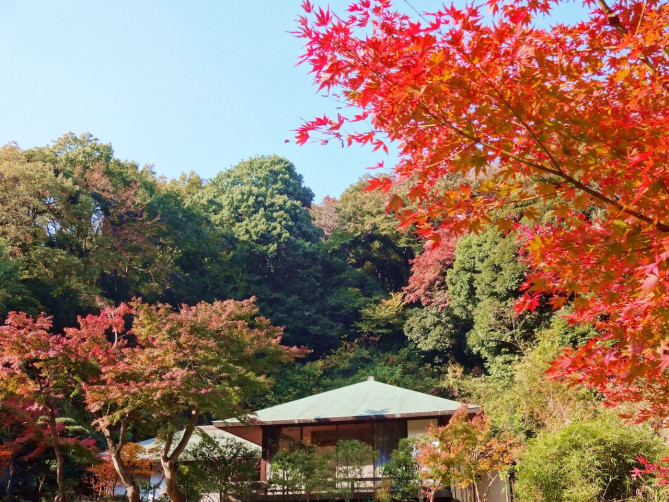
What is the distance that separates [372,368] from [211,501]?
10864 millimetres

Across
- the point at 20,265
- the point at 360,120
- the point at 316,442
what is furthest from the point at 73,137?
the point at 360,120

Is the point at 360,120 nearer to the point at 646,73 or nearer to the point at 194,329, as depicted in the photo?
the point at 646,73

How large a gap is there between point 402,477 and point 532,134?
10.2 meters

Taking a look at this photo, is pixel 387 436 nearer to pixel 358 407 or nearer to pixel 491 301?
pixel 358 407

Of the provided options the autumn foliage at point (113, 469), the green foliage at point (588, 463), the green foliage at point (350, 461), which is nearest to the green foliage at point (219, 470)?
the autumn foliage at point (113, 469)

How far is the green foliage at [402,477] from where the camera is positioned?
10.7m

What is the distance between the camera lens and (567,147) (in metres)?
2.35

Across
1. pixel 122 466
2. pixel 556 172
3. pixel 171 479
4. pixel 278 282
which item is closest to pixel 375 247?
pixel 278 282

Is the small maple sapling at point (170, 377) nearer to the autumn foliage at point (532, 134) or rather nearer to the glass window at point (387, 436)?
the glass window at point (387, 436)

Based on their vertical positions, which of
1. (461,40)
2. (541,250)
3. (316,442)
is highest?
(461,40)

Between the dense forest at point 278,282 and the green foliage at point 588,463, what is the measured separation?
2.44 m

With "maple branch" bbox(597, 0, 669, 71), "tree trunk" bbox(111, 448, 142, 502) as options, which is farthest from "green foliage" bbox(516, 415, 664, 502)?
"tree trunk" bbox(111, 448, 142, 502)

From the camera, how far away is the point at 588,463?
712 centimetres

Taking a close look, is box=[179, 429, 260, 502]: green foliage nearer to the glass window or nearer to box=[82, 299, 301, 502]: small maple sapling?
box=[82, 299, 301, 502]: small maple sapling
